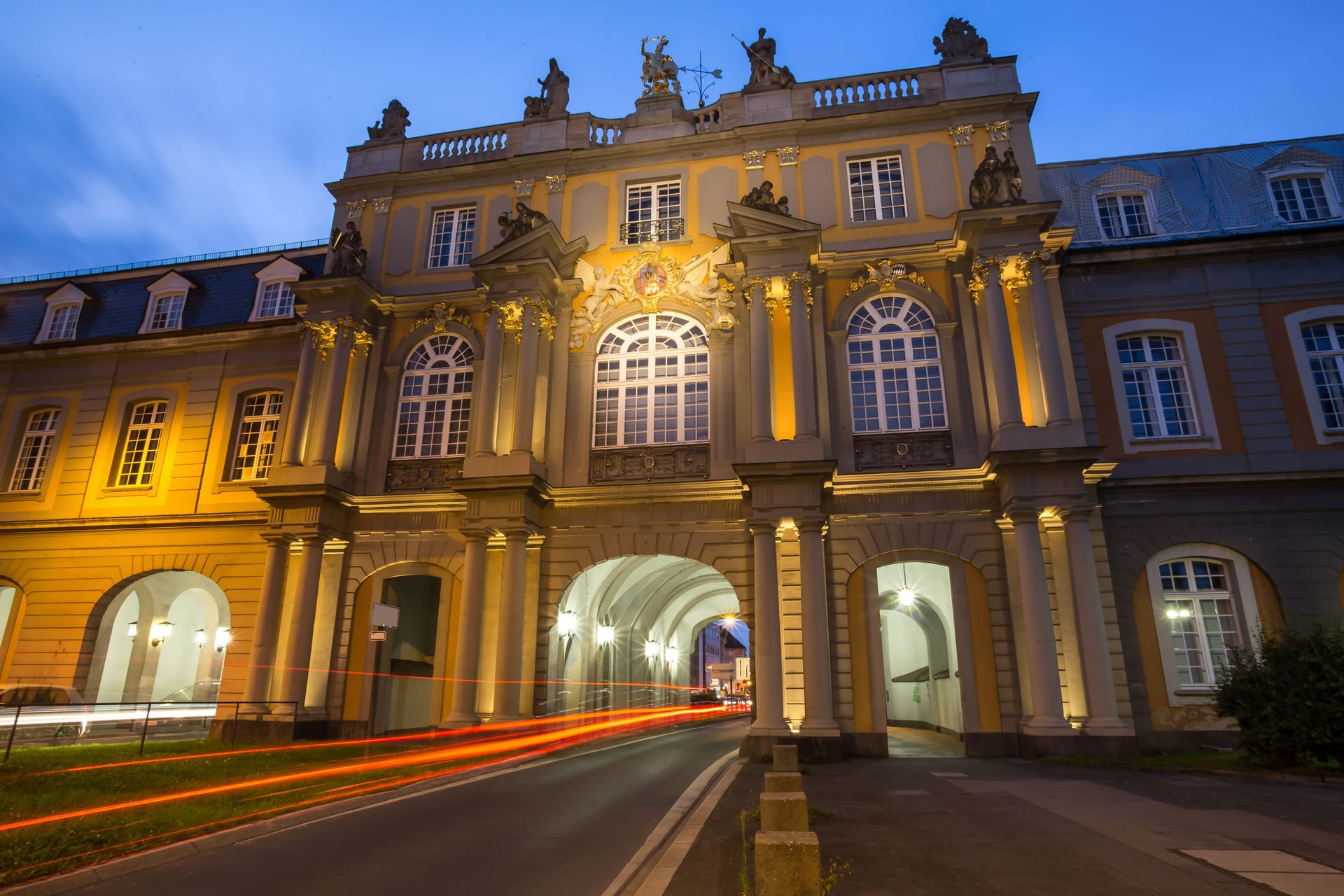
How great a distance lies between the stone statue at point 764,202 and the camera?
69.3 feet

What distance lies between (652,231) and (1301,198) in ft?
61.3

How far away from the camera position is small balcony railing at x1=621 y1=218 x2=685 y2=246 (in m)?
23.5

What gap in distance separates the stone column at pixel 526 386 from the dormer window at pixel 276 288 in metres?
10.6

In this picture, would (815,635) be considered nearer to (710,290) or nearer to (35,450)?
(710,290)

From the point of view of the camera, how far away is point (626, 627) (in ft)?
103

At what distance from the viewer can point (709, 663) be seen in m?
101

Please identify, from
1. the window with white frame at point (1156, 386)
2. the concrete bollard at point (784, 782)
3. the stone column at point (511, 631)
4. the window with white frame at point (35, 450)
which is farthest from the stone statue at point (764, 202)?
the window with white frame at point (35, 450)

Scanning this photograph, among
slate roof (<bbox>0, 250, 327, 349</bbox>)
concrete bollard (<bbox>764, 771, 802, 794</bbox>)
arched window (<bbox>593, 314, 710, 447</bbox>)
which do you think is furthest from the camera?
slate roof (<bbox>0, 250, 327, 349</bbox>)

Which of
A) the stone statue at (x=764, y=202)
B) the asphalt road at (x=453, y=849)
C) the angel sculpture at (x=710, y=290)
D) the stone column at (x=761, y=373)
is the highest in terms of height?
the stone statue at (x=764, y=202)

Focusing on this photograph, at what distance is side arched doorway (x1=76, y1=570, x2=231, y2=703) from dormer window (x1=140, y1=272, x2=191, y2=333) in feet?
29.0

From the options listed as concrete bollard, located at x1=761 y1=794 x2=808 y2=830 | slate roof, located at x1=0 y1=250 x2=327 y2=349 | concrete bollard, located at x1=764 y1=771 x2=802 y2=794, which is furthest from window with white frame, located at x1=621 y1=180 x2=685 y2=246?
concrete bollard, located at x1=761 y1=794 x2=808 y2=830

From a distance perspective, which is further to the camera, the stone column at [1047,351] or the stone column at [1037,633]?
the stone column at [1047,351]

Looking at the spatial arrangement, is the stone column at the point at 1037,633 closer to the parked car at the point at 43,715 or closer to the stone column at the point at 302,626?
the stone column at the point at 302,626

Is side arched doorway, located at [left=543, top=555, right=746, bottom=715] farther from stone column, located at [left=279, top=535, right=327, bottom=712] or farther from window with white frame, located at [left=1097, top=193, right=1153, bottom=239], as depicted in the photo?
window with white frame, located at [left=1097, top=193, right=1153, bottom=239]
